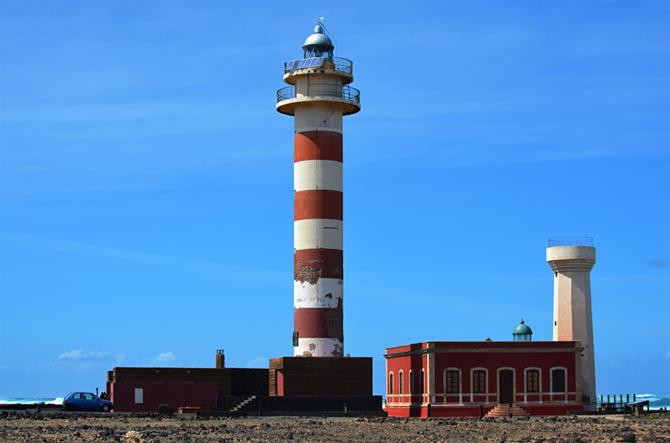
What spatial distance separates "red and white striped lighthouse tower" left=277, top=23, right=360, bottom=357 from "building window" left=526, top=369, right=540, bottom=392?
1006 cm

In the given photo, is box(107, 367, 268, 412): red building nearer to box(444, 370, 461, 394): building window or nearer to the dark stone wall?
the dark stone wall

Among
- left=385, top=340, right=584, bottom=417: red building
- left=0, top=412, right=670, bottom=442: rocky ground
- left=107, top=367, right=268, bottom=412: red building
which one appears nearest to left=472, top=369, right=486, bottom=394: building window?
left=385, top=340, right=584, bottom=417: red building

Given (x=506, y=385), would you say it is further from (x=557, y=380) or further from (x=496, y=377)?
(x=557, y=380)

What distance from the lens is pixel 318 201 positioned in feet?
197

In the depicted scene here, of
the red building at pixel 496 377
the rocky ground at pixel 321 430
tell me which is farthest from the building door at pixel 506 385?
the rocky ground at pixel 321 430

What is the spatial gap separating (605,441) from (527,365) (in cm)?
2636

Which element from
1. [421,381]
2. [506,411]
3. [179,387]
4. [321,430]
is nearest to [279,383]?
[179,387]

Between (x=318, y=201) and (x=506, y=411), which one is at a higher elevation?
(x=318, y=201)

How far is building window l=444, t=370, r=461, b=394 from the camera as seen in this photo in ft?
202

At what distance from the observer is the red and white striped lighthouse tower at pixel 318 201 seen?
59406 mm

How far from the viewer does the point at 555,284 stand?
67.2 meters

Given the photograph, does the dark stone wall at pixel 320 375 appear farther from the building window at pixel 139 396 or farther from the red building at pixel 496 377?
the building window at pixel 139 396

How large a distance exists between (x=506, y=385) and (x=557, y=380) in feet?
9.03

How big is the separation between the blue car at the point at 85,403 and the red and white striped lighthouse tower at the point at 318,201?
9958 mm
